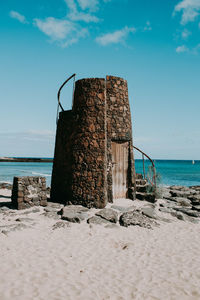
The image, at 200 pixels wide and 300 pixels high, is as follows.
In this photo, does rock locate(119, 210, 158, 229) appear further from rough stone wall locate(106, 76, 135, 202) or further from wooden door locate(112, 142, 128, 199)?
rough stone wall locate(106, 76, 135, 202)

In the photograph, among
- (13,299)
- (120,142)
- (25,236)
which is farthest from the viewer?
(120,142)

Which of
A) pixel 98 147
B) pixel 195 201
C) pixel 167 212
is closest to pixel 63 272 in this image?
pixel 98 147

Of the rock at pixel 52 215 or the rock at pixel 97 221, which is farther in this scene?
the rock at pixel 52 215

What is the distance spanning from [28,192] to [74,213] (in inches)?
76.1

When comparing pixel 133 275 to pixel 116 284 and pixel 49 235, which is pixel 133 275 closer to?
pixel 116 284

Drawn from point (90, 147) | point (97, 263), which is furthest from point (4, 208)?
point (97, 263)

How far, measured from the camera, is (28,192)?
8.08 m

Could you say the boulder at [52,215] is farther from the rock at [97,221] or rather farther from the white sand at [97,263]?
the rock at [97,221]

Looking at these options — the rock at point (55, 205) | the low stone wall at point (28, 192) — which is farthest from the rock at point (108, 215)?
the low stone wall at point (28, 192)

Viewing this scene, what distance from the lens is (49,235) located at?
Result: 589 cm

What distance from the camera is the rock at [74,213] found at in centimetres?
701

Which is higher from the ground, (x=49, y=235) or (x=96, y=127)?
(x=96, y=127)

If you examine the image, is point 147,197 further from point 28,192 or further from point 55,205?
point 28,192

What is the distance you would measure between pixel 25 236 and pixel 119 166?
5.56 metres
